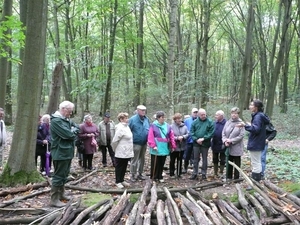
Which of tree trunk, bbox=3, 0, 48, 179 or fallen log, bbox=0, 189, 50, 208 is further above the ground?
tree trunk, bbox=3, 0, 48, 179

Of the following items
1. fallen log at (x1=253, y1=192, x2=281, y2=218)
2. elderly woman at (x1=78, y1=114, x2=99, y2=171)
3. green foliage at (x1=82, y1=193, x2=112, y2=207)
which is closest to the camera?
fallen log at (x1=253, y1=192, x2=281, y2=218)

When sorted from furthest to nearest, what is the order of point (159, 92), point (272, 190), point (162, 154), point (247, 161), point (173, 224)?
1. point (159, 92)
2. point (247, 161)
3. point (162, 154)
4. point (272, 190)
5. point (173, 224)

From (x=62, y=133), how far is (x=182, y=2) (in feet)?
63.3

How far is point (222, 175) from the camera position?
8695 millimetres

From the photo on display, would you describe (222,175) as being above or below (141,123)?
below

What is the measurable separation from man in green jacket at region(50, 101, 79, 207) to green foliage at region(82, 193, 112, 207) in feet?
1.41

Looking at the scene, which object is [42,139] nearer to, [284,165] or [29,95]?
[29,95]

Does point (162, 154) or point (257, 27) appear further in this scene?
point (257, 27)

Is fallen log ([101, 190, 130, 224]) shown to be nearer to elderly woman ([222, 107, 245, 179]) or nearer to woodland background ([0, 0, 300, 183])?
woodland background ([0, 0, 300, 183])

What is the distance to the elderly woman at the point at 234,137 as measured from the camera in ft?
25.0

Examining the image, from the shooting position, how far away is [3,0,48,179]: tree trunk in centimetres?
712

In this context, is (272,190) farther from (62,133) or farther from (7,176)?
(7,176)

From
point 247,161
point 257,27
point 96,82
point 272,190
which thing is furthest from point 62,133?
point 257,27

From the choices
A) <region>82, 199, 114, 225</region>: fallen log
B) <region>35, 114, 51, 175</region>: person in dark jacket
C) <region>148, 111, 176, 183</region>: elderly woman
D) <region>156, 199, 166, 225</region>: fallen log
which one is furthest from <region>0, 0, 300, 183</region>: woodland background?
<region>156, 199, 166, 225</region>: fallen log
